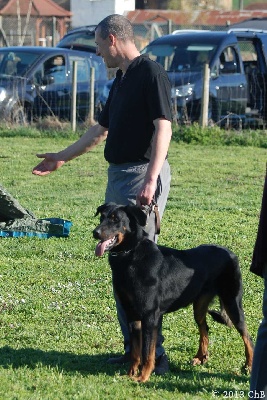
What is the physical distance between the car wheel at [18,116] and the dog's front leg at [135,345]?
Answer: 12929mm

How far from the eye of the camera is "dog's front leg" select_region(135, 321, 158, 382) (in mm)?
5180

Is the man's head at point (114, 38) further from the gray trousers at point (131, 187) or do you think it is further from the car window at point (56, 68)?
the car window at point (56, 68)

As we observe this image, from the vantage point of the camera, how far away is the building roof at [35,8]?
39125 mm

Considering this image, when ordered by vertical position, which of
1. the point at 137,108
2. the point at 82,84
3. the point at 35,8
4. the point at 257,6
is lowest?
the point at 82,84

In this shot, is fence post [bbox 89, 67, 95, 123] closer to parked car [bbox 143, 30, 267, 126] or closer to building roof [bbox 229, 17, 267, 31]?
parked car [bbox 143, 30, 267, 126]

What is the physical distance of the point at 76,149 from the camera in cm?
601

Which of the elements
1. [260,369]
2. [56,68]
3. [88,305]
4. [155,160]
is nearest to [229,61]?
[56,68]

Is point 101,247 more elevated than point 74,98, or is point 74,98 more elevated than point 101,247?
point 74,98

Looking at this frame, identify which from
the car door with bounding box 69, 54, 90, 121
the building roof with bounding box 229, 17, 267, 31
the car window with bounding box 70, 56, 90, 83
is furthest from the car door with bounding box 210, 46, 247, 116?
the building roof with bounding box 229, 17, 267, 31

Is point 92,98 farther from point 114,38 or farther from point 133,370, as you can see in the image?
point 133,370

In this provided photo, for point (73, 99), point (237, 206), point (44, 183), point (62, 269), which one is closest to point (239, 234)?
point (237, 206)

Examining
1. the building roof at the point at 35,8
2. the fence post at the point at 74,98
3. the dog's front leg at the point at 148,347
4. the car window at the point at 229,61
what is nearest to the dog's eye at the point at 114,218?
the dog's front leg at the point at 148,347

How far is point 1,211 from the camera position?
366 inches

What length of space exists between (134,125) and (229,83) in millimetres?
12842
